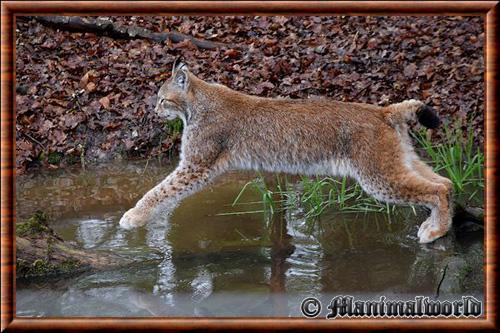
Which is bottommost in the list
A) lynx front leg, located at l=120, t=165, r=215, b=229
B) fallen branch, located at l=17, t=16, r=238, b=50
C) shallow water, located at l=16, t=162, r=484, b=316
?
shallow water, located at l=16, t=162, r=484, b=316

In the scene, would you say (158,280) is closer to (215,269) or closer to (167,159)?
(215,269)

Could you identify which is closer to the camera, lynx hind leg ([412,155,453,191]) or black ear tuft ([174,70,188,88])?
lynx hind leg ([412,155,453,191])

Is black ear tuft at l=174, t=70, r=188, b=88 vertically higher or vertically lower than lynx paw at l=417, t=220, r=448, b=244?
higher

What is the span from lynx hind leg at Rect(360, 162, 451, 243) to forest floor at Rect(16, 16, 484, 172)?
2029mm

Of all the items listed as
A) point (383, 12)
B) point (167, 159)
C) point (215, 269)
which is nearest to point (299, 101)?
point (215, 269)

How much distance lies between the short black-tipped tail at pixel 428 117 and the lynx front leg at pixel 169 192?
6.13 feet

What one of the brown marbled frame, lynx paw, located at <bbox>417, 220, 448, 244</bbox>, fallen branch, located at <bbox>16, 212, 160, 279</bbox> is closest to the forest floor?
lynx paw, located at <bbox>417, 220, 448, 244</bbox>

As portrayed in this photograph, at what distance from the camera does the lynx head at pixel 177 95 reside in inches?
205

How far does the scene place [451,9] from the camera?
3.06 m

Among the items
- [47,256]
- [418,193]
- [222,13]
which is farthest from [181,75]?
[418,193]

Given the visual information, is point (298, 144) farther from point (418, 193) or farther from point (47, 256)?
point (47, 256)

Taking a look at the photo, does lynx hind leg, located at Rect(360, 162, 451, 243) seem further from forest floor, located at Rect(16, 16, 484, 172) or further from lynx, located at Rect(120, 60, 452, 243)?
forest floor, located at Rect(16, 16, 484, 172)

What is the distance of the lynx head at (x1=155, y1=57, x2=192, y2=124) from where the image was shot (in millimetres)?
5220

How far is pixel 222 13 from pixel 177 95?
7.59 ft
